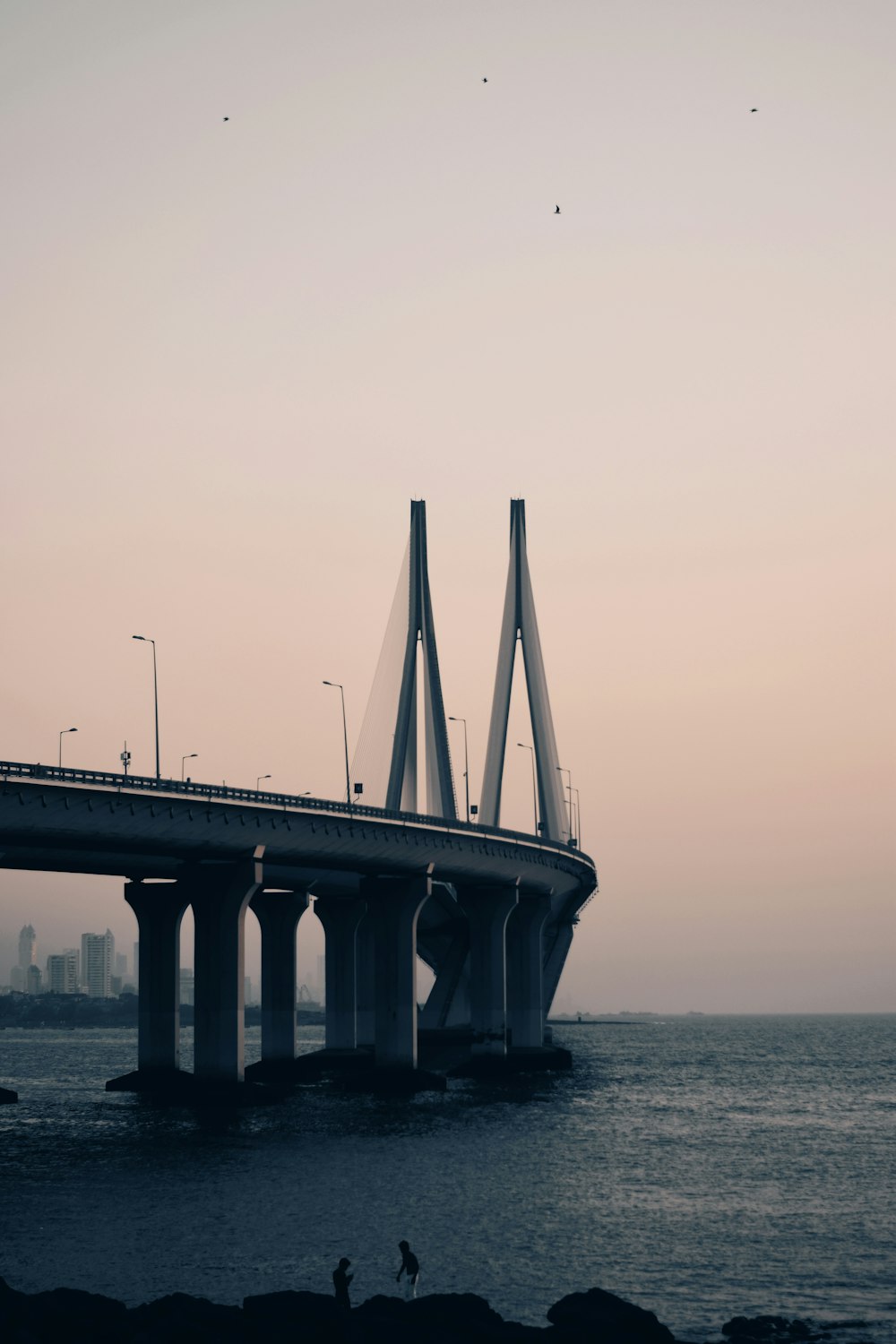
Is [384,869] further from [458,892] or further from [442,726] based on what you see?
[458,892]

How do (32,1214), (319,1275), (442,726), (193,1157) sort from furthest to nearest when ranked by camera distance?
(442,726) < (193,1157) < (32,1214) < (319,1275)

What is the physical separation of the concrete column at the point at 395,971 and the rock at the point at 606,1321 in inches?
2467

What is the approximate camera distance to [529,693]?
378 ft

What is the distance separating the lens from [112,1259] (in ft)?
138

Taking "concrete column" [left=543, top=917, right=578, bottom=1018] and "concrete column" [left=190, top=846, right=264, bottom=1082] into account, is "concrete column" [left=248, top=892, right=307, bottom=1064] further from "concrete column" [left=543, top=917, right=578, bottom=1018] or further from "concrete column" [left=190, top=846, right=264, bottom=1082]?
"concrete column" [left=543, top=917, right=578, bottom=1018]

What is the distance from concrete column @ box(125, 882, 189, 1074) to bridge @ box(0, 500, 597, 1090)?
3.9 inches

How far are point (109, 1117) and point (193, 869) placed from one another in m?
12.3

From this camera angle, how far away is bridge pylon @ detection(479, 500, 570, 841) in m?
112

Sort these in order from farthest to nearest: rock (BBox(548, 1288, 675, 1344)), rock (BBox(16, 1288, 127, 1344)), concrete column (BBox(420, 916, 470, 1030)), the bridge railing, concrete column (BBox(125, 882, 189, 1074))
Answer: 1. concrete column (BBox(420, 916, 470, 1030))
2. concrete column (BBox(125, 882, 189, 1074))
3. the bridge railing
4. rock (BBox(548, 1288, 675, 1344))
5. rock (BBox(16, 1288, 127, 1344))

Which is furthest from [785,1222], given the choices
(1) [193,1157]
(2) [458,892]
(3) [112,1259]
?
(2) [458,892]

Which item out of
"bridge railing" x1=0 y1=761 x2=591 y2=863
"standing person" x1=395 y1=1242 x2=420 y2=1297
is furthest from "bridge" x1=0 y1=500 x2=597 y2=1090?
"standing person" x1=395 y1=1242 x2=420 y2=1297

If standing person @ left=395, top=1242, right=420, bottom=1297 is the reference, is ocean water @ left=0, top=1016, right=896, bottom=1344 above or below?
below

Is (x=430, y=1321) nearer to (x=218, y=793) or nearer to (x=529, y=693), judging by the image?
(x=218, y=793)

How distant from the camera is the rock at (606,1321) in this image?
3309cm
